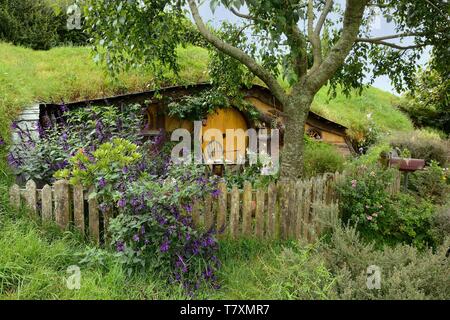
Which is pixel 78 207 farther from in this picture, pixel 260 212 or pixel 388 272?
pixel 388 272

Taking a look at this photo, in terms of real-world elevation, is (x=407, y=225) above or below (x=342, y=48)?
below

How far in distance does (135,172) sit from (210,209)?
1.02 meters

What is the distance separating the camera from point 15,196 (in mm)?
4641

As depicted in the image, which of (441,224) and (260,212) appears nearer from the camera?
(260,212)

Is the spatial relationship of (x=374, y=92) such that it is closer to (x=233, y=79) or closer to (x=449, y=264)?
(x=233, y=79)

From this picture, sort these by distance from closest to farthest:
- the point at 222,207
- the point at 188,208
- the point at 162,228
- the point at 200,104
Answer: the point at 162,228, the point at 188,208, the point at 222,207, the point at 200,104

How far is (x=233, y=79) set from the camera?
26.7 ft

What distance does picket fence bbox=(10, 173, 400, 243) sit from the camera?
4562 millimetres

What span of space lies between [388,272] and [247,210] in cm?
211

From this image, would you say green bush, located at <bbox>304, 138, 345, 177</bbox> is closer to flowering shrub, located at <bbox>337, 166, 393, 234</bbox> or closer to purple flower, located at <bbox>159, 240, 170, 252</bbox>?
flowering shrub, located at <bbox>337, 166, 393, 234</bbox>

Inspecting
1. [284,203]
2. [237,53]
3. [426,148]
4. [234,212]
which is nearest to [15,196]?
[234,212]

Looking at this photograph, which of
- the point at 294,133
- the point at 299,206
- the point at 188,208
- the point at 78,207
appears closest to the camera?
the point at 188,208
